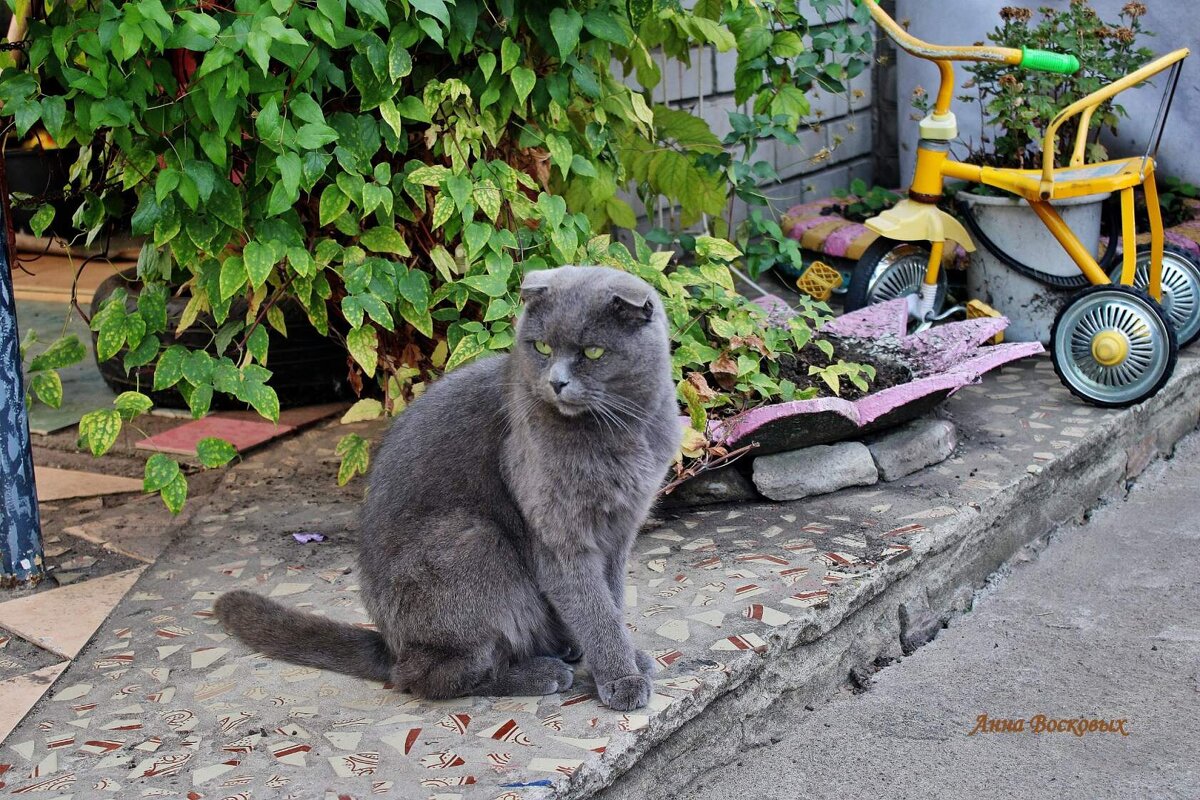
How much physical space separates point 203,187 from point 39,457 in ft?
5.99

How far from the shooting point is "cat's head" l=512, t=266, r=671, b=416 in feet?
7.59

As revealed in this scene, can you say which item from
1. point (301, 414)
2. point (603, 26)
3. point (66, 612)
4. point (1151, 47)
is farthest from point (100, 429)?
point (1151, 47)

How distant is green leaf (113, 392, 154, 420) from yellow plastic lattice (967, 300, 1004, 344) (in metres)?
3.08

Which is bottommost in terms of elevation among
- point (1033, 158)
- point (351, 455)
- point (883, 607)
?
point (883, 607)

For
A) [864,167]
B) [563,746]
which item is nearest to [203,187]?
[563,746]

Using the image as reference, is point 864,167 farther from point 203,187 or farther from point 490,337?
point 203,187

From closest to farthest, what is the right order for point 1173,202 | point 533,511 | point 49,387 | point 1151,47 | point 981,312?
point 533,511 → point 49,387 → point 981,312 → point 1173,202 → point 1151,47

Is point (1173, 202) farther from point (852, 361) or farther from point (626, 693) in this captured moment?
point (626, 693)

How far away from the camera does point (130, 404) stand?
121 inches

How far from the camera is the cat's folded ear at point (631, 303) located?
7.56ft

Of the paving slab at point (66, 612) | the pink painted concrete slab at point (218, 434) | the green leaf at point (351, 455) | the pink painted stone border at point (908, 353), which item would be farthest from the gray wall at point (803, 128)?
the paving slab at point (66, 612)

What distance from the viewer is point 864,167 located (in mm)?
6578

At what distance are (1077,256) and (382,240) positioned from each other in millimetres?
2622

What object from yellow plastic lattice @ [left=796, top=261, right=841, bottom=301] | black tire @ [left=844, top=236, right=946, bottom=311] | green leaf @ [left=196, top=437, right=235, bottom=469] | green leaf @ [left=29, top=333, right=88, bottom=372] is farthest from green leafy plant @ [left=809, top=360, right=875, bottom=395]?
green leaf @ [left=29, top=333, right=88, bottom=372]
